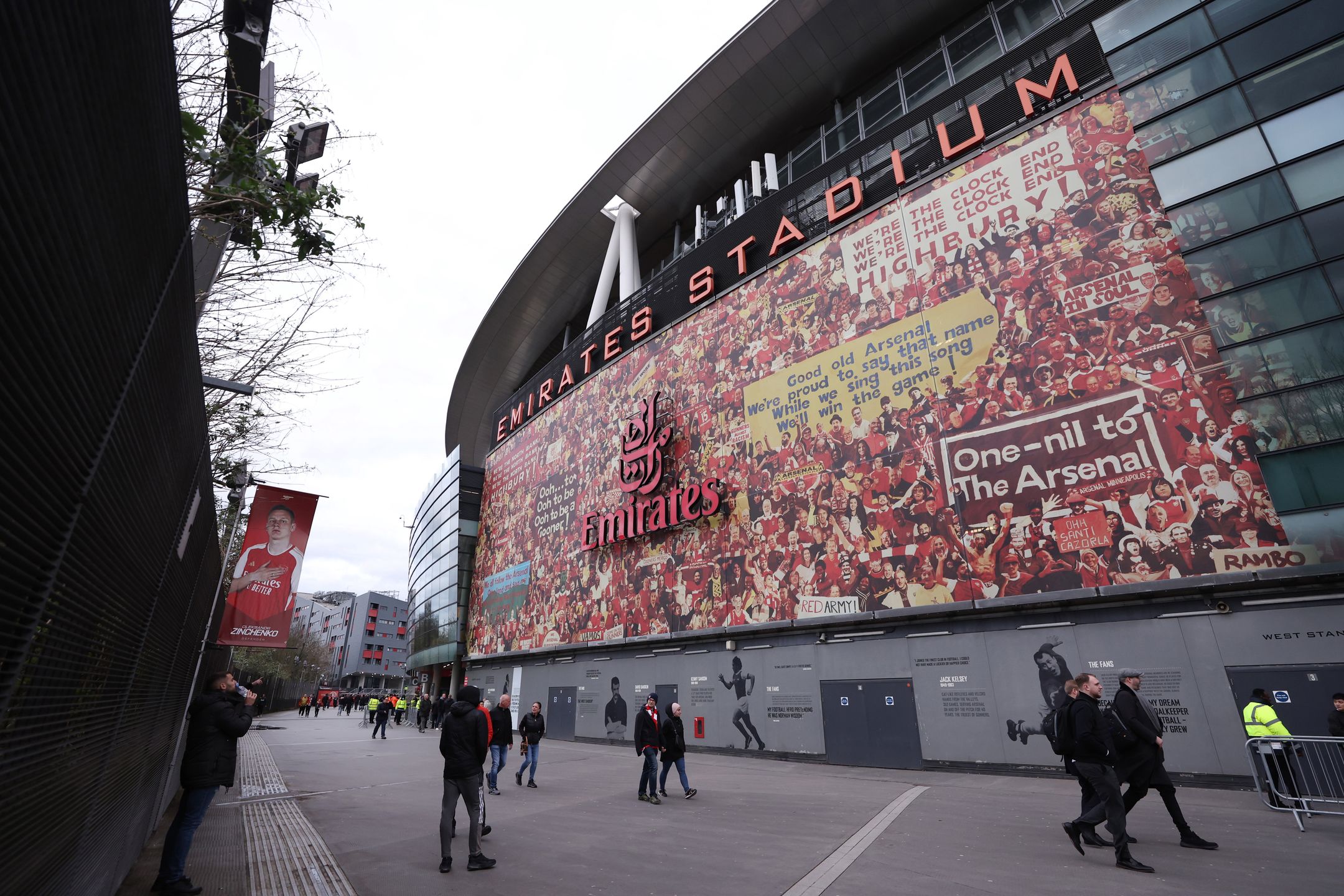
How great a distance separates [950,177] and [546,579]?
23.2 m

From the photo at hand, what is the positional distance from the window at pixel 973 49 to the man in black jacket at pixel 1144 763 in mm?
24746

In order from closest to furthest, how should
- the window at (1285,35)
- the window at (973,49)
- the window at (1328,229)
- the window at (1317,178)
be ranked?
the window at (1328,229)
the window at (1317,178)
the window at (1285,35)
the window at (973,49)

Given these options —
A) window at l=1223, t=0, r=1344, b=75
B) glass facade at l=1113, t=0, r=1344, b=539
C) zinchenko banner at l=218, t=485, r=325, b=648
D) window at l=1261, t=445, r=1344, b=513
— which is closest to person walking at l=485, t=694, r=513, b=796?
zinchenko banner at l=218, t=485, r=325, b=648

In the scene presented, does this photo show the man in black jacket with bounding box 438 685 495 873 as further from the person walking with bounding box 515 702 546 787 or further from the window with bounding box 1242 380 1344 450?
the window with bounding box 1242 380 1344 450

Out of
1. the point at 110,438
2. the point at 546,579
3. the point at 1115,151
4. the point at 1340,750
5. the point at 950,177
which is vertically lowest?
the point at 1340,750

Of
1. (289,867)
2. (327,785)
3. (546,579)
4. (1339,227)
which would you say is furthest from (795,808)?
(546,579)

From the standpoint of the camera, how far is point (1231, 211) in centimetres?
1222

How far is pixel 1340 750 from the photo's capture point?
827cm

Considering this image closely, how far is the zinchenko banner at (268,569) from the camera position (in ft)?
33.4

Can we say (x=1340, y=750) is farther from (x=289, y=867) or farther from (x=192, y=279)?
(x=192, y=279)

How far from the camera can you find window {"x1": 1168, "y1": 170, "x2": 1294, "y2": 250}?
11.8 m

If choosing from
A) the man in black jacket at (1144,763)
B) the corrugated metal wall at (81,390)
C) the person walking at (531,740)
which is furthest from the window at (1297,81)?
the person walking at (531,740)

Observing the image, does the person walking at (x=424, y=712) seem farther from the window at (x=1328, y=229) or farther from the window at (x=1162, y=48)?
the window at (x=1162, y=48)

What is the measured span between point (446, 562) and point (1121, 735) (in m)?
40.3
